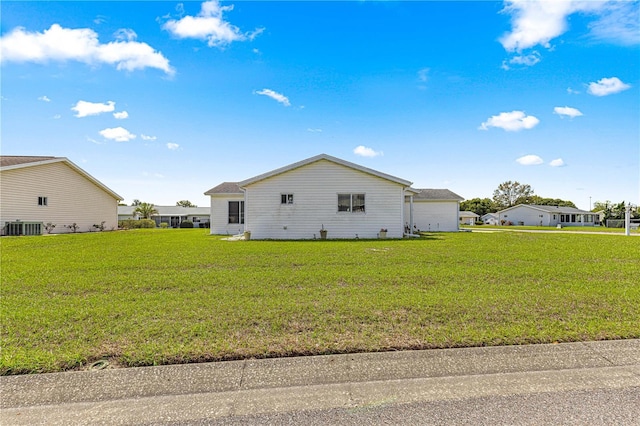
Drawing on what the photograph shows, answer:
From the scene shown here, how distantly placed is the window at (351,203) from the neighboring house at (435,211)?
981 cm

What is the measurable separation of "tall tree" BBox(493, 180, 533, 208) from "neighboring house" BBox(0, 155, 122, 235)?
85.1 meters

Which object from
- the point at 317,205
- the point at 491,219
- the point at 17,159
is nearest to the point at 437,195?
the point at 317,205

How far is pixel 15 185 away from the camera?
18.8 meters

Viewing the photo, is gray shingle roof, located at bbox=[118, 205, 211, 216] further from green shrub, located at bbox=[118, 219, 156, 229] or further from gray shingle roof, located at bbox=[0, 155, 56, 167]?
gray shingle roof, located at bbox=[0, 155, 56, 167]

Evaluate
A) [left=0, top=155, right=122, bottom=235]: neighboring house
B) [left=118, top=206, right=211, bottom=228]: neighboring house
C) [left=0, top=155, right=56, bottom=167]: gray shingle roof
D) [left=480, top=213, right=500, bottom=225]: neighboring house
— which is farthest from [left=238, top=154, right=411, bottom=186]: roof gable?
[left=480, top=213, right=500, bottom=225]: neighboring house

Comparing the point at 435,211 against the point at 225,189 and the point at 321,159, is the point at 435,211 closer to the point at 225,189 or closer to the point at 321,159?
the point at 321,159

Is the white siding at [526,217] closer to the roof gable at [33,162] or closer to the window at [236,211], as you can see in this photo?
the window at [236,211]

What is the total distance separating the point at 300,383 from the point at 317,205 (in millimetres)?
14066

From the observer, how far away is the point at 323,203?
16578 millimetres

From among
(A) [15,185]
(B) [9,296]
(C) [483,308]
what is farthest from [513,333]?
(A) [15,185]

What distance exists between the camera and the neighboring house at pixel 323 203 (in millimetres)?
16500

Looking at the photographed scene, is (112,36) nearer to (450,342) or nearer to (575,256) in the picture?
(450,342)

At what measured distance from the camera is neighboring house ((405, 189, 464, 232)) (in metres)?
25.5

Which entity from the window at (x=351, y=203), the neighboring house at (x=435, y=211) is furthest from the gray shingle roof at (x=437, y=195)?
the window at (x=351, y=203)
